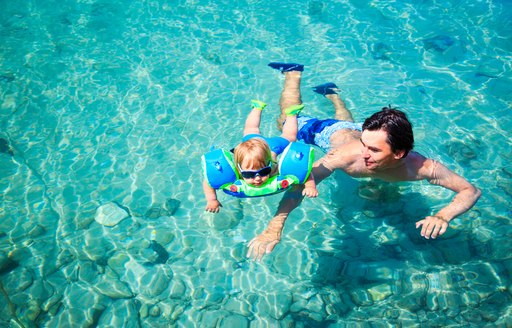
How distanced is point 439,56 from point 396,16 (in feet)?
5.26

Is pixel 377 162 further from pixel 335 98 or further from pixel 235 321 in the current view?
pixel 335 98

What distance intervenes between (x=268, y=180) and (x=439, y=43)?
17.8 ft

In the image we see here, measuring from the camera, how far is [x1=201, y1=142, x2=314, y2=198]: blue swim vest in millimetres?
4406

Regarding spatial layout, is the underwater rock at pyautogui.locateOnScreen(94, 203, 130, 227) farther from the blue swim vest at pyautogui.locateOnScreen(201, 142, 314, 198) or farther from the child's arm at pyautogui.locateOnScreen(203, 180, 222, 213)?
the blue swim vest at pyautogui.locateOnScreen(201, 142, 314, 198)

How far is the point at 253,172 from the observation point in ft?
13.5

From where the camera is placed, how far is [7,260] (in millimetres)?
5023

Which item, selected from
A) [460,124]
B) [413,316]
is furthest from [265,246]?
[460,124]

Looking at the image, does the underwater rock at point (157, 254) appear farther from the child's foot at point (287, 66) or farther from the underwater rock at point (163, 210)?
the child's foot at point (287, 66)

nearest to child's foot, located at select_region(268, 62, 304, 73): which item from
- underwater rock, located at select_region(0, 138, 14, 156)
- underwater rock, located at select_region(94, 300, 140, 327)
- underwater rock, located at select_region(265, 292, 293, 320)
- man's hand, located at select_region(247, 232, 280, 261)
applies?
man's hand, located at select_region(247, 232, 280, 261)

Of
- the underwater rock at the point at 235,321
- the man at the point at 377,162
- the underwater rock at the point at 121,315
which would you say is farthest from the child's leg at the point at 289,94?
the underwater rock at the point at 121,315

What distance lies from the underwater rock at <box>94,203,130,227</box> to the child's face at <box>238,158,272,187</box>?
7.24 ft

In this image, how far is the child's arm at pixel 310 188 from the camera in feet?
14.3

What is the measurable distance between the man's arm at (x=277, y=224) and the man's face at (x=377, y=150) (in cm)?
77

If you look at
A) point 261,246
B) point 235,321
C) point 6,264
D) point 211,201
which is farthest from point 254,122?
point 6,264
